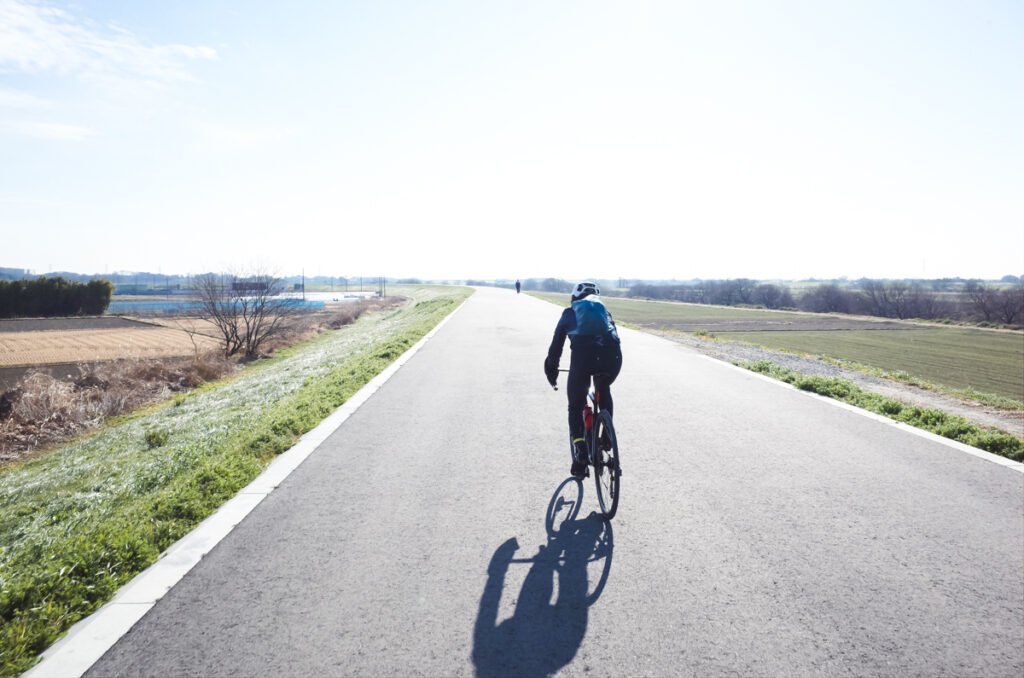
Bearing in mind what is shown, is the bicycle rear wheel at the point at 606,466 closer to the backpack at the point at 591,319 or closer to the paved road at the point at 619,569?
the paved road at the point at 619,569

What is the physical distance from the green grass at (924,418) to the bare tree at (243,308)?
31.5 m

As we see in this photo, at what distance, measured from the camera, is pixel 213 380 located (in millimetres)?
22797

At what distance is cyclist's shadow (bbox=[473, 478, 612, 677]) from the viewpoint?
2.40 metres

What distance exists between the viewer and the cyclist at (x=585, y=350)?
4402 millimetres

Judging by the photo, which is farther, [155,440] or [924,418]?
[155,440]

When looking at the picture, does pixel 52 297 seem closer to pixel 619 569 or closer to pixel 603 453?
pixel 603 453

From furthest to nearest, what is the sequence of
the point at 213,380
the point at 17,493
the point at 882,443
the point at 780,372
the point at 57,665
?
1. the point at 213,380
2. the point at 780,372
3. the point at 17,493
4. the point at 882,443
5. the point at 57,665

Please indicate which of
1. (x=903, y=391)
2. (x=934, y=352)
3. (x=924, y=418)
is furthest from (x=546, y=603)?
(x=934, y=352)

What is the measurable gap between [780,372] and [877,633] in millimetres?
9184

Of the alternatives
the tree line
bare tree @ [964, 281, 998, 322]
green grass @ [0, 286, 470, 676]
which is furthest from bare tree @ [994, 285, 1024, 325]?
the tree line

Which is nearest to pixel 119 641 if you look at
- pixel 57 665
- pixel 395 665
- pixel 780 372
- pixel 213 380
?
pixel 57 665

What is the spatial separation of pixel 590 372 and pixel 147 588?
132 inches

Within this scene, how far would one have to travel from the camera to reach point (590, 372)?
4457 millimetres

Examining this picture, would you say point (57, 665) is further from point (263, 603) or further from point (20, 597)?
point (263, 603)
